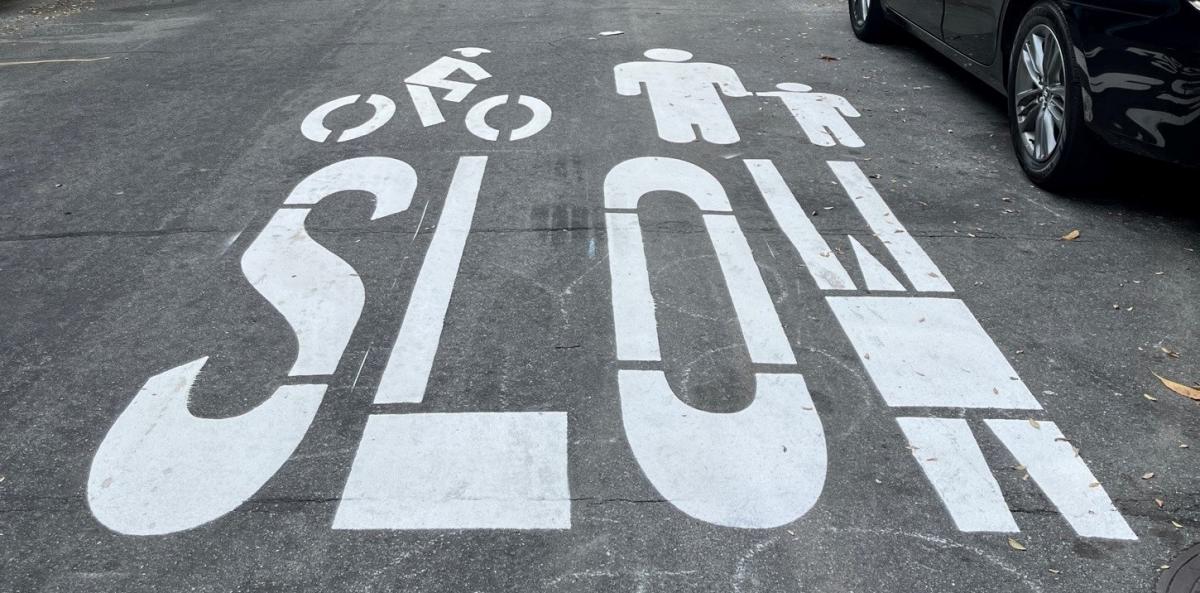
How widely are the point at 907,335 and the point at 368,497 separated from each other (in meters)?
2.27

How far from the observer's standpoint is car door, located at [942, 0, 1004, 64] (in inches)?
255

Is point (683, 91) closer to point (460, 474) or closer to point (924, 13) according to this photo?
point (924, 13)

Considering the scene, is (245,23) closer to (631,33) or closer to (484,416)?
(631,33)

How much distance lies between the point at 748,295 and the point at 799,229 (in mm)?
883

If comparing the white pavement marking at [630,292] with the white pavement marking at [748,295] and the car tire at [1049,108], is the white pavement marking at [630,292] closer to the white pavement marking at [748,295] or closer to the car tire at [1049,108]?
the white pavement marking at [748,295]

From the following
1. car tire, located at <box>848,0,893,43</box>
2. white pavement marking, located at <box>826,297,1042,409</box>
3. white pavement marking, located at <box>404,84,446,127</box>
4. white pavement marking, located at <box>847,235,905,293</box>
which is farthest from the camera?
car tire, located at <box>848,0,893,43</box>

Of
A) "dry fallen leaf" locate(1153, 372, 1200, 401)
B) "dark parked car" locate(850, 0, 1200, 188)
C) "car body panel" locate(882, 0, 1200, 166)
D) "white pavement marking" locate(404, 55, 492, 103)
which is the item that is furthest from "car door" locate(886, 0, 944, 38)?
"dry fallen leaf" locate(1153, 372, 1200, 401)

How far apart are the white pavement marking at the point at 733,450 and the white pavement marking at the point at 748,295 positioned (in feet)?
0.65

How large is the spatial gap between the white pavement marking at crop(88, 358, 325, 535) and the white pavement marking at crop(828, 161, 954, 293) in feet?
8.91

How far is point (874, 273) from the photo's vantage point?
15.9ft

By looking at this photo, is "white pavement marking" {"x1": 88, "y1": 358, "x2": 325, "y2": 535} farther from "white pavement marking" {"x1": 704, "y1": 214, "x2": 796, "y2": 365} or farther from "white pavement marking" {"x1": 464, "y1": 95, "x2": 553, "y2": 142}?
"white pavement marking" {"x1": 464, "y1": 95, "x2": 553, "y2": 142}

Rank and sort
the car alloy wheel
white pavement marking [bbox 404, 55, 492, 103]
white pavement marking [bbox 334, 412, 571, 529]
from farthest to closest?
white pavement marking [bbox 404, 55, 492, 103], the car alloy wheel, white pavement marking [bbox 334, 412, 571, 529]

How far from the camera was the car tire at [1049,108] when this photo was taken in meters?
5.42

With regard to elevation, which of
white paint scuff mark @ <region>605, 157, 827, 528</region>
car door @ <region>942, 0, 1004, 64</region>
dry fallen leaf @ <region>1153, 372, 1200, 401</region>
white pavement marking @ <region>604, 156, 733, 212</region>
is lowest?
dry fallen leaf @ <region>1153, 372, 1200, 401</region>
